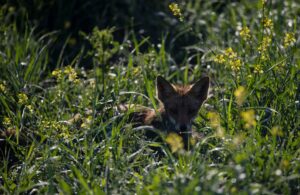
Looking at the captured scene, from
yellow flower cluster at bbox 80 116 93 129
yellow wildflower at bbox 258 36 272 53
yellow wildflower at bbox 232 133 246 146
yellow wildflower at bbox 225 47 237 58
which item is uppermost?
yellow wildflower at bbox 258 36 272 53

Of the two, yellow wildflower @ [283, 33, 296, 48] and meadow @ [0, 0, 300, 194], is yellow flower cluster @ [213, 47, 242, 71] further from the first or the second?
yellow wildflower @ [283, 33, 296, 48]

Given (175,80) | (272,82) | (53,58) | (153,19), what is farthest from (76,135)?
(153,19)

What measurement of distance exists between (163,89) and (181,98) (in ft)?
0.80

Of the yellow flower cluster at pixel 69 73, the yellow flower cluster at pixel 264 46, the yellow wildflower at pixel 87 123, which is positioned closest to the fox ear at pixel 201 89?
the yellow flower cluster at pixel 264 46

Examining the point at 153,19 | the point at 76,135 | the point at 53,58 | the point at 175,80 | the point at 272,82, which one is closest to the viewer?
the point at 76,135

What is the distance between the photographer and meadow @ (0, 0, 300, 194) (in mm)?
5512

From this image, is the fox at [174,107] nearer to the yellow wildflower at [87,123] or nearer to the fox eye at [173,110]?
the fox eye at [173,110]

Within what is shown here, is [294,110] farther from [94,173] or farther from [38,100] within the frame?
[38,100]

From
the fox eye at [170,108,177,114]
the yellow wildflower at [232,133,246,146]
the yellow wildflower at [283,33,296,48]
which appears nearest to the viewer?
the yellow wildflower at [232,133,246,146]

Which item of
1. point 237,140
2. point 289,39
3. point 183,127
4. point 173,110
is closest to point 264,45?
point 289,39

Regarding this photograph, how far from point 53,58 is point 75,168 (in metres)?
5.00

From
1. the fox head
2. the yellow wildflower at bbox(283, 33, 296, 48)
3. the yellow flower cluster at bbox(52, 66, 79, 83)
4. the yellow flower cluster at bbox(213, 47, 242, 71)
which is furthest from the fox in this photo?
the yellow wildflower at bbox(283, 33, 296, 48)

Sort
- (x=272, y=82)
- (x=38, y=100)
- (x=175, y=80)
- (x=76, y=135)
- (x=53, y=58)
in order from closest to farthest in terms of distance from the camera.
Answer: (x=76, y=135) < (x=272, y=82) < (x=38, y=100) < (x=175, y=80) < (x=53, y=58)

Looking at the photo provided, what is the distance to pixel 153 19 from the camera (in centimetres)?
1139
